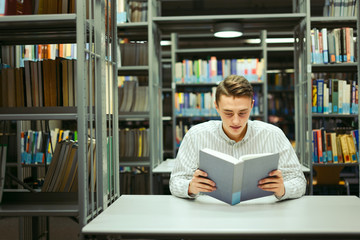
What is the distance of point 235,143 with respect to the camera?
2.13 metres

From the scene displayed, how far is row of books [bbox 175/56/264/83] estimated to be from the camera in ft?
15.8

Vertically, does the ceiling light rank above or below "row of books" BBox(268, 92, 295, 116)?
above

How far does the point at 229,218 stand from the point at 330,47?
2729mm

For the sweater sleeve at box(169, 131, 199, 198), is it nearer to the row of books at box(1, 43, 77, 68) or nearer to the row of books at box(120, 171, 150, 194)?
the row of books at box(120, 171, 150, 194)

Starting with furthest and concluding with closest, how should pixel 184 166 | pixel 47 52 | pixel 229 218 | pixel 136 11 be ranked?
pixel 47 52 < pixel 136 11 < pixel 184 166 < pixel 229 218

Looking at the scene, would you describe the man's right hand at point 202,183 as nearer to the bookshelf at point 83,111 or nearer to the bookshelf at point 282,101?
the bookshelf at point 83,111

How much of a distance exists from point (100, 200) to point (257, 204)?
31.4 inches

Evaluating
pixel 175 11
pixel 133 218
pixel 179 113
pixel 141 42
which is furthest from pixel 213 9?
pixel 133 218

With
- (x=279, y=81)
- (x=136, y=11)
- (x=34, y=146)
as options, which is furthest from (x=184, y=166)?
(x=279, y=81)

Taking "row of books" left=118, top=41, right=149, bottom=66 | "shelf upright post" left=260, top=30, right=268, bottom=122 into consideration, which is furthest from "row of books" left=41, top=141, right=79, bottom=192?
"shelf upright post" left=260, top=30, right=268, bottom=122

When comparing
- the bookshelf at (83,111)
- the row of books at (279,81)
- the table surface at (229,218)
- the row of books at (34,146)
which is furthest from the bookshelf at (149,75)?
the row of books at (279,81)

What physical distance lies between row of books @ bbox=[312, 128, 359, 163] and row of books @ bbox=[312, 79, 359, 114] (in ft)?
0.78

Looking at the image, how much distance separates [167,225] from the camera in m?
1.50

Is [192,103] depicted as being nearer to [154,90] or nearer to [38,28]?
[154,90]
